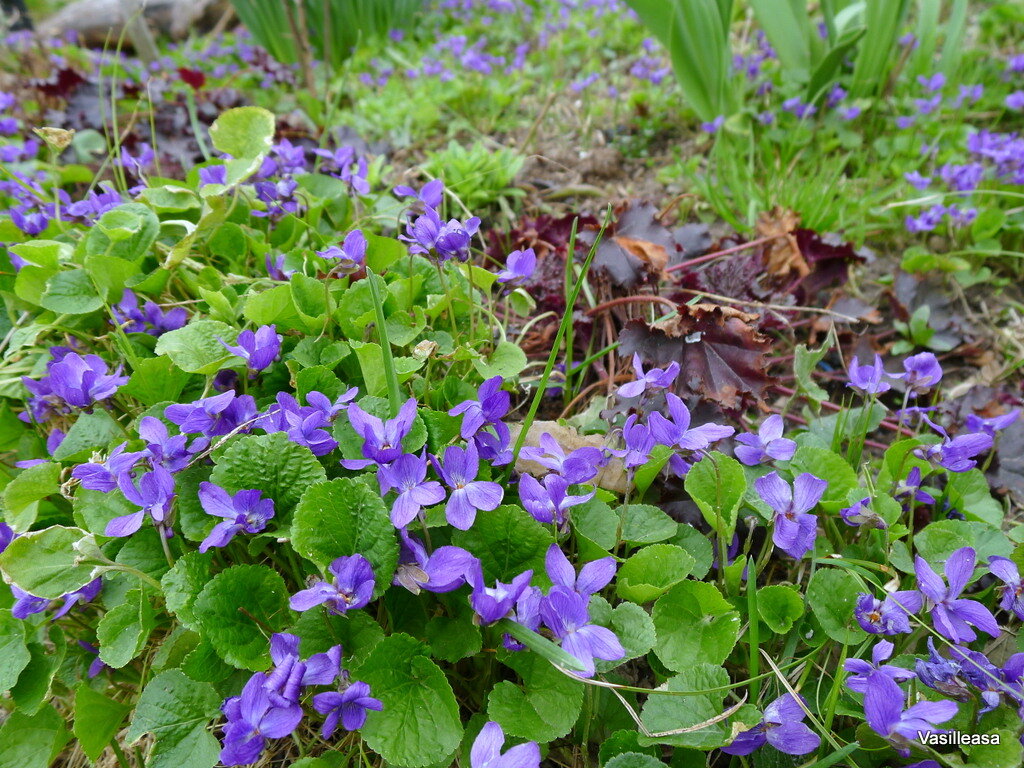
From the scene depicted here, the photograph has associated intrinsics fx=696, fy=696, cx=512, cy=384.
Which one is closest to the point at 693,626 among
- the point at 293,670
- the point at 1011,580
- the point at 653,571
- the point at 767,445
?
the point at 653,571

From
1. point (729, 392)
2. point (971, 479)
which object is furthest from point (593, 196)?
point (971, 479)

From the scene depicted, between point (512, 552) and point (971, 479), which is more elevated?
point (512, 552)

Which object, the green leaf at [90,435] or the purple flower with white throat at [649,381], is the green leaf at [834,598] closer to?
the purple flower with white throat at [649,381]

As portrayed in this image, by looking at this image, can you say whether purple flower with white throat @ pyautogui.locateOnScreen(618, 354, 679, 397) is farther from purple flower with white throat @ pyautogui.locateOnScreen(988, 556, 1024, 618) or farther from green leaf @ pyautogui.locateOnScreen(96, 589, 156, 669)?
green leaf @ pyautogui.locateOnScreen(96, 589, 156, 669)

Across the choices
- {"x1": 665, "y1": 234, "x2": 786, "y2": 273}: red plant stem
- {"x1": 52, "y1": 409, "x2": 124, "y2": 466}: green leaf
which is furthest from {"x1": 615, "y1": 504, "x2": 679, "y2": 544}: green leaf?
{"x1": 52, "y1": 409, "x2": 124, "y2": 466}: green leaf

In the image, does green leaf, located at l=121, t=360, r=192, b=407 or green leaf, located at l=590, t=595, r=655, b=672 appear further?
green leaf, located at l=121, t=360, r=192, b=407

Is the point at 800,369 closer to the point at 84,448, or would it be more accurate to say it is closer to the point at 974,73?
the point at 84,448

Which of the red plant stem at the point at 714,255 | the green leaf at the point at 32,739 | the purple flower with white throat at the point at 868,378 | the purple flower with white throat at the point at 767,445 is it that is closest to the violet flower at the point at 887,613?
the purple flower with white throat at the point at 767,445
